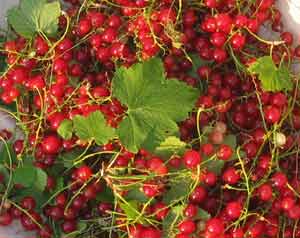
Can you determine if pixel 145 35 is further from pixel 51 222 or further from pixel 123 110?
pixel 51 222

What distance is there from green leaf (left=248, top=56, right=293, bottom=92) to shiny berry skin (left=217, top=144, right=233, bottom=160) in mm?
128

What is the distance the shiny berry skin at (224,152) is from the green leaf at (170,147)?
0.18ft

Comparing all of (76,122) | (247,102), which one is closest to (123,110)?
(76,122)

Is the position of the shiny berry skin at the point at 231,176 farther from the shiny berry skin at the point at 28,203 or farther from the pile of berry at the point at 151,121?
the shiny berry skin at the point at 28,203

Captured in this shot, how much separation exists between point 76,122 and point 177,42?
0.69 feet

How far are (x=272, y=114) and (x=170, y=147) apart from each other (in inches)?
6.7

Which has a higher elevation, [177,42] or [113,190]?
[177,42]

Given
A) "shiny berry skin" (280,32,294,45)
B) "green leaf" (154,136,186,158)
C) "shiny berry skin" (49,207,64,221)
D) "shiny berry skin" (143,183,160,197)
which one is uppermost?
"shiny berry skin" (280,32,294,45)

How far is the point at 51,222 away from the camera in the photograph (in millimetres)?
1096

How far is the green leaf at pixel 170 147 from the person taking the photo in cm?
103

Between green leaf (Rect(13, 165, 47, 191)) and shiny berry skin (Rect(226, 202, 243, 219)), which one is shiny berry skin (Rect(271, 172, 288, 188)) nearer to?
shiny berry skin (Rect(226, 202, 243, 219))

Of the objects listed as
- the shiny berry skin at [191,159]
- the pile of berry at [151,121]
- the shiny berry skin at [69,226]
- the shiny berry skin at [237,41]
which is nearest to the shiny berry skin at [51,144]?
the pile of berry at [151,121]

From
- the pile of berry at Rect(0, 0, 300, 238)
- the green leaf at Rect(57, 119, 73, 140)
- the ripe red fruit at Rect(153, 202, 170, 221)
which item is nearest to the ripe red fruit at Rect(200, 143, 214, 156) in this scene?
the pile of berry at Rect(0, 0, 300, 238)

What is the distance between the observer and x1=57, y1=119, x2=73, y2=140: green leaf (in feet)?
3.46
